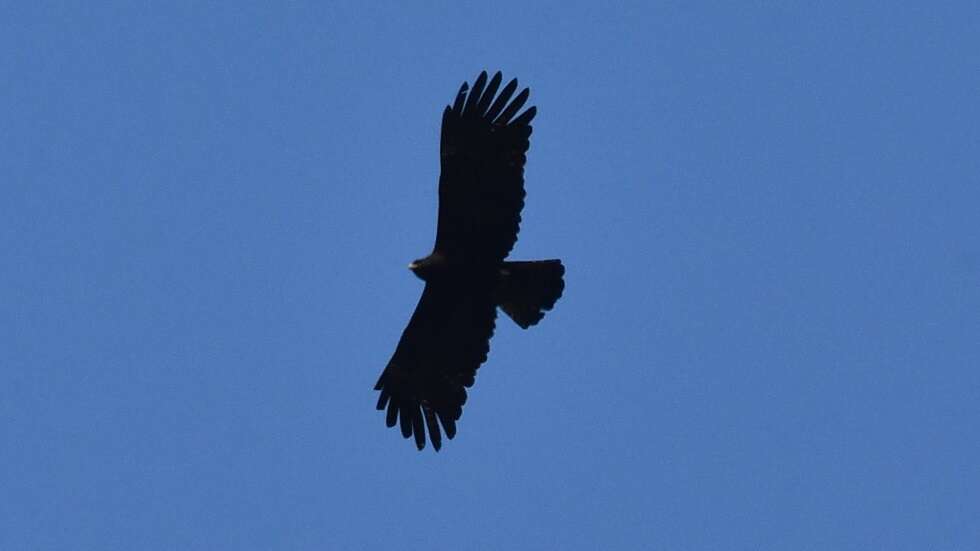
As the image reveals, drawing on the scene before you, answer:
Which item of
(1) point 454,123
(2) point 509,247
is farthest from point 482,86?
(2) point 509,247

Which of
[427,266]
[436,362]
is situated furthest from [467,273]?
[436,362]

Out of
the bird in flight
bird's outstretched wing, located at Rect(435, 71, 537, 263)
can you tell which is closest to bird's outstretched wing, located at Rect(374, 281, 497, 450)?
the bird in flight

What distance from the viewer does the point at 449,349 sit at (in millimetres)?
20953

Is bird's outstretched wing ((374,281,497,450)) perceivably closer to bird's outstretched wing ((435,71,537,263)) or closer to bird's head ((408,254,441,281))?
bird's head ((408,254,441,281))

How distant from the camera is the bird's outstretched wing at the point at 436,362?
20.8m

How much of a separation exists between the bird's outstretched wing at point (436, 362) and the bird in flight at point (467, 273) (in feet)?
0.04

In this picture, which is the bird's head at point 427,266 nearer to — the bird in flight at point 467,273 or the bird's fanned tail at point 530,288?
the bird in flight at point 467,273

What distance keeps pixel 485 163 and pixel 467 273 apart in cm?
134

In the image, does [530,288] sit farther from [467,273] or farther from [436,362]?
[436,362]

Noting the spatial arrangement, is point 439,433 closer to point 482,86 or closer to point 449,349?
point 449,349

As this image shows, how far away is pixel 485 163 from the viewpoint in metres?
19.8

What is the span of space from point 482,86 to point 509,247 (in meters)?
1.85

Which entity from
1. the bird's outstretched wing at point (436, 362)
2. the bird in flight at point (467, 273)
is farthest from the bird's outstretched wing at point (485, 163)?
the bird's outstretched wing at point (436, 362)

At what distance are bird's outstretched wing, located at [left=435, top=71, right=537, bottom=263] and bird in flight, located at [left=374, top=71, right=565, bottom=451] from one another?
1cm
